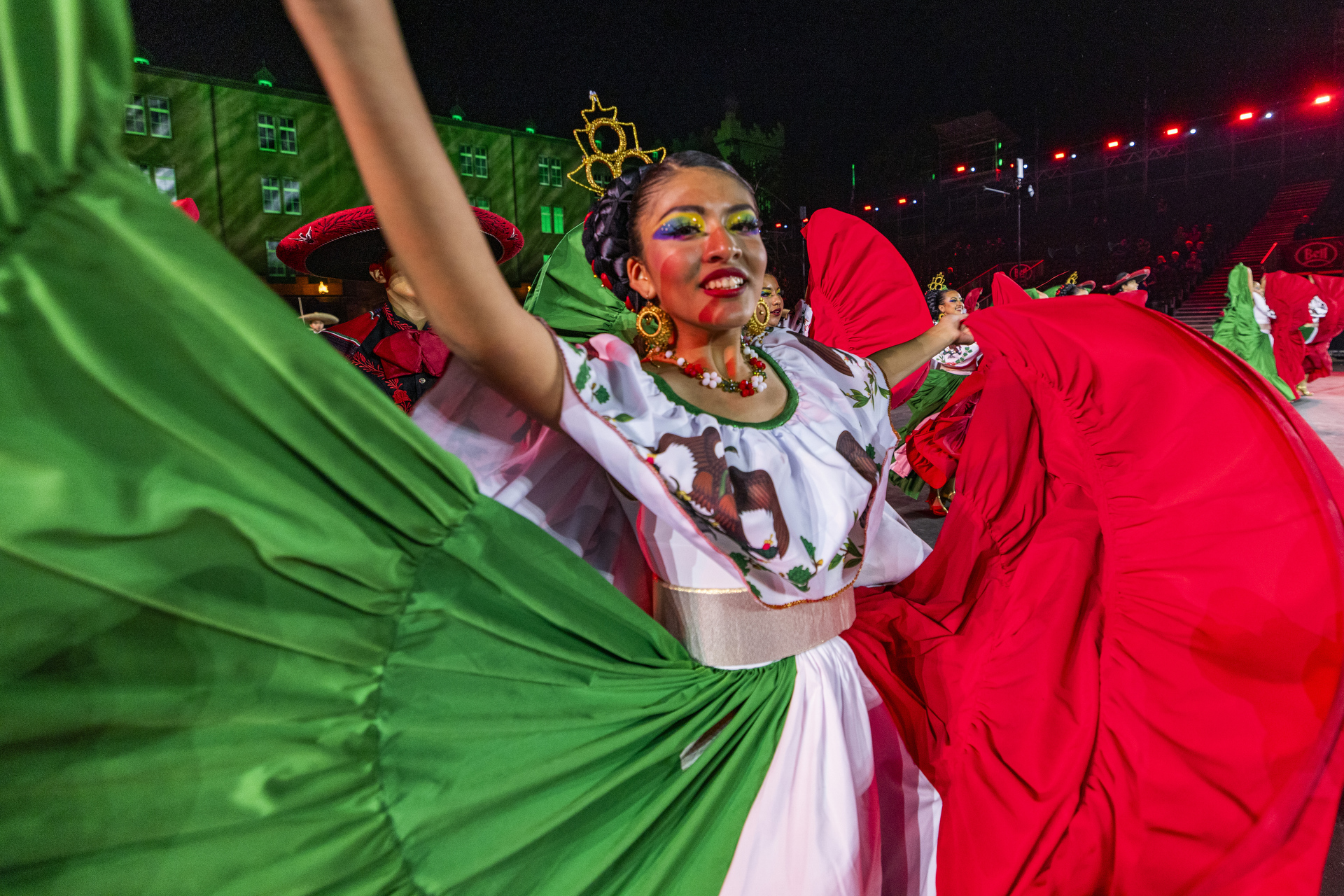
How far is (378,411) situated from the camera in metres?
0.81

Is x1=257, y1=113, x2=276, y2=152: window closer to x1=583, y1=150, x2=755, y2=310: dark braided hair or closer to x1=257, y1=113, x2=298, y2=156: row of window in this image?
x1=257, y1=113, x2=298, y2=156: row of window

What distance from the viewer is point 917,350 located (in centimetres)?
181

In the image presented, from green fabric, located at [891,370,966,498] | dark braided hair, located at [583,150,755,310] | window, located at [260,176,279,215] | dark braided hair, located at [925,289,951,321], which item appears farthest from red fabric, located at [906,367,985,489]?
window, located at [260,176,279,215]

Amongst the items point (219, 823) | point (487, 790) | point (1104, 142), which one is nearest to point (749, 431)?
point (487, 790)

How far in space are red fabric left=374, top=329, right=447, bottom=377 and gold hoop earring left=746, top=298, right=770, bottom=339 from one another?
96.3 inches

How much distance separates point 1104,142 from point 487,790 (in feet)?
99.3

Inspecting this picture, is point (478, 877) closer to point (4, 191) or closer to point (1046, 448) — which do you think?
point (4, 191)

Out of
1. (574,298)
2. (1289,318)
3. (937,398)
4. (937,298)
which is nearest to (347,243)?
(574,298)

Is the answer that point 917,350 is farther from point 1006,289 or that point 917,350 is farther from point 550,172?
point 550,172

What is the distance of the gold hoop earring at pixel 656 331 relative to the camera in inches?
57.3

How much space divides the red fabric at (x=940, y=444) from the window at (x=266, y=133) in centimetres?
2383

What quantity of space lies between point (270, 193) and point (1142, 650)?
2637cm

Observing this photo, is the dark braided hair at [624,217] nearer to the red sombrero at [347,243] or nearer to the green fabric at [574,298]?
the green fabric at [574,298]

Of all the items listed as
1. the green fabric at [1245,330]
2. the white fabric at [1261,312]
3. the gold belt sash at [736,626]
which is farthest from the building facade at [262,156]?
the gold belt sash at [736,626]
